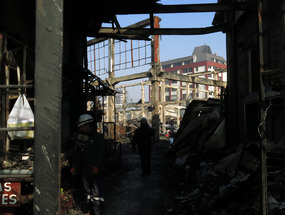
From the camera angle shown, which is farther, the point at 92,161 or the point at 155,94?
the point at 155,94

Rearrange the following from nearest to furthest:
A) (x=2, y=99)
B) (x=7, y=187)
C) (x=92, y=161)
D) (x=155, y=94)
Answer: (x=7, y=187), (x=92, y=161), (x=2, y=99), (x=155, y=94)

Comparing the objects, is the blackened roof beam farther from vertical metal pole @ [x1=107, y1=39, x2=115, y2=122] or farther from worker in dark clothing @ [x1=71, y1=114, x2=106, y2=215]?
vertical metal pole @ [x1=107, y1=39, x2=115, y2=122]

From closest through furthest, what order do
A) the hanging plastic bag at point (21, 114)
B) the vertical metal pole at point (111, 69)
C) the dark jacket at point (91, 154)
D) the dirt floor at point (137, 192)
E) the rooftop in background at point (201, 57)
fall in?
the hanging plastic bag at point (21, 114) < the dark jacket at point (91, 154) < the dirt floor at point (137, 192) < the vertical metal pole at point (111, 69) < the rooftop in background at point (201, 57)

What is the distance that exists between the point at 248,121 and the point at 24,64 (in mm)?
6327

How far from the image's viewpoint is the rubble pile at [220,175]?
13.4ft

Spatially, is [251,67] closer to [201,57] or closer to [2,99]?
[2,99]

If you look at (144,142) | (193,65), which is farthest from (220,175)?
(193,65)

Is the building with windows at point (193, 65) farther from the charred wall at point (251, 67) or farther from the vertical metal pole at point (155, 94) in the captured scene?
the charred wall at point (251, 67)

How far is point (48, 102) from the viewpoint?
2.50m

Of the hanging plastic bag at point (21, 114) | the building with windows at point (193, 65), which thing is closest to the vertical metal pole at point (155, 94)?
the hanging plastic bag at point (21, 114)

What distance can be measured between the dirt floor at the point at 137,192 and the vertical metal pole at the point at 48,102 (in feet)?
9.95

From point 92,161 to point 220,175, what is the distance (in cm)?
318

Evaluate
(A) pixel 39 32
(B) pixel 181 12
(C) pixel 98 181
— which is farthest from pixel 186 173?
(A) pixel 39 32

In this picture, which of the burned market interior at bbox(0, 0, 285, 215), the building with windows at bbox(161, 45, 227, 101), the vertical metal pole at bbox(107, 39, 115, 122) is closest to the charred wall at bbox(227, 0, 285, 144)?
the burned market interior at bbox(0, 0, 285, 215)
